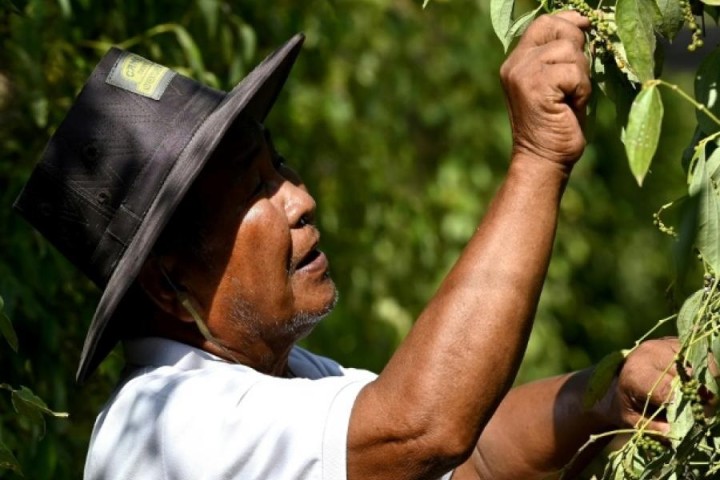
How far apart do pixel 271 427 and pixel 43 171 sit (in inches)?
22.5

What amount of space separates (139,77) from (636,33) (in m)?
0.93

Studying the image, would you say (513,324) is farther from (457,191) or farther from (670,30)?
(457,191)

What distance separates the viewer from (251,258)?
220cm

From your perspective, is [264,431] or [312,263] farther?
[312,263]

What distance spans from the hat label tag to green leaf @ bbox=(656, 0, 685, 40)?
868 millimetres

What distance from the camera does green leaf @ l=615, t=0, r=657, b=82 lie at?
63.1 inches

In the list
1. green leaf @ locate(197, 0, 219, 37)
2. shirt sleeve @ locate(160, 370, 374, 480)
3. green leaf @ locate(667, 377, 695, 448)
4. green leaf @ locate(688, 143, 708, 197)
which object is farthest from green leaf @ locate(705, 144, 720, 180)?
green leaf @ locate(197, 0, 219, 37)

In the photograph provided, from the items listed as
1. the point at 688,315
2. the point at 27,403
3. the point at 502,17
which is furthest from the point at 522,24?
the point at 27,403

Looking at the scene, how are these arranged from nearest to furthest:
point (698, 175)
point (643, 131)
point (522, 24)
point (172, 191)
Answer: point (643, 131) < point (698, 175) < point (522, 24) < point (172, 191)

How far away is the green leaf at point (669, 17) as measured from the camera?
5.58 ft

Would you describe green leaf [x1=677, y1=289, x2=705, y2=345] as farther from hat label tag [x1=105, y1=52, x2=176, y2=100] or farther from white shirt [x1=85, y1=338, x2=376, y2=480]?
hat label tag [x1=105, y1=52, x2=176, y2=100]

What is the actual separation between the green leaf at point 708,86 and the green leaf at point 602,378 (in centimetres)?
33

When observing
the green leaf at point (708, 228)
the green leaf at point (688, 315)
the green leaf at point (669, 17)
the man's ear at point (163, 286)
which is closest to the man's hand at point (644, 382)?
the green leaf at point (688, 315)

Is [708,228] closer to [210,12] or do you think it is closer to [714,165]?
[714,165]
